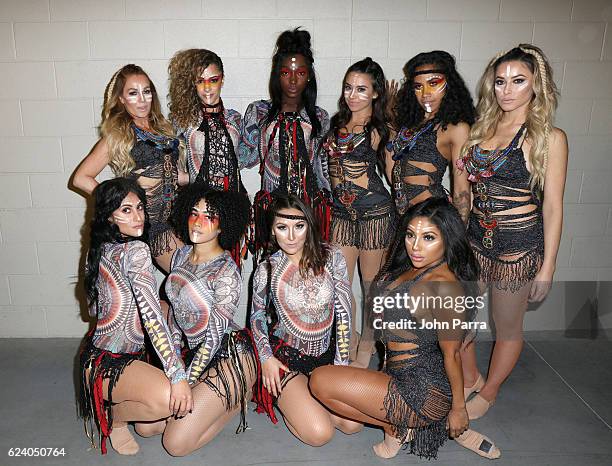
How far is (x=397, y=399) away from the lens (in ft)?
7.29

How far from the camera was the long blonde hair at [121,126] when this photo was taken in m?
2.75

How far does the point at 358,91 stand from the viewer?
2.83 m

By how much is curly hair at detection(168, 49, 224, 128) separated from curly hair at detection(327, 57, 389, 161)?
2.24 ft

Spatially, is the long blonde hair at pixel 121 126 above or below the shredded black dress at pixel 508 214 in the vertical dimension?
above

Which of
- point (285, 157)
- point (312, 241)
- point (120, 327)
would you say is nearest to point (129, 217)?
point (120, 327)

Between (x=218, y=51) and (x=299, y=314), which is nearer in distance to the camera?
(x=299, y=314)

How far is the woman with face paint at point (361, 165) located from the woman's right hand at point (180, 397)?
1.15 m

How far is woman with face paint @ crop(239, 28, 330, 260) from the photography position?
115 inches

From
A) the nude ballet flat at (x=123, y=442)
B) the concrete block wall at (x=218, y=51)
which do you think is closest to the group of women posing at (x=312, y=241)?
the nude ballet flat at (x=123, y=442)

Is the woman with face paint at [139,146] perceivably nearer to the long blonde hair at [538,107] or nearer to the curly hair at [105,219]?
the curly hair at [105,219]

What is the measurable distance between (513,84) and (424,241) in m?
0.86

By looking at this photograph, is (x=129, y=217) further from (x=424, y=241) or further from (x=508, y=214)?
(x=508, y=214)

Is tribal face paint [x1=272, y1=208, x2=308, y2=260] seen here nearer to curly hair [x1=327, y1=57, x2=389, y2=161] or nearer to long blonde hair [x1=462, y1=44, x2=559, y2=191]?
curly hair [x1=327, y1=57, x2=389, y2=161]

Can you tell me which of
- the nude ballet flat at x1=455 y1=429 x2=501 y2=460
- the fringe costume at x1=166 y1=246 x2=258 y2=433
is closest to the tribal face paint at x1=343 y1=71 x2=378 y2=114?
the fringe costume at x1=166 y1=246 x2=258 y2=433
